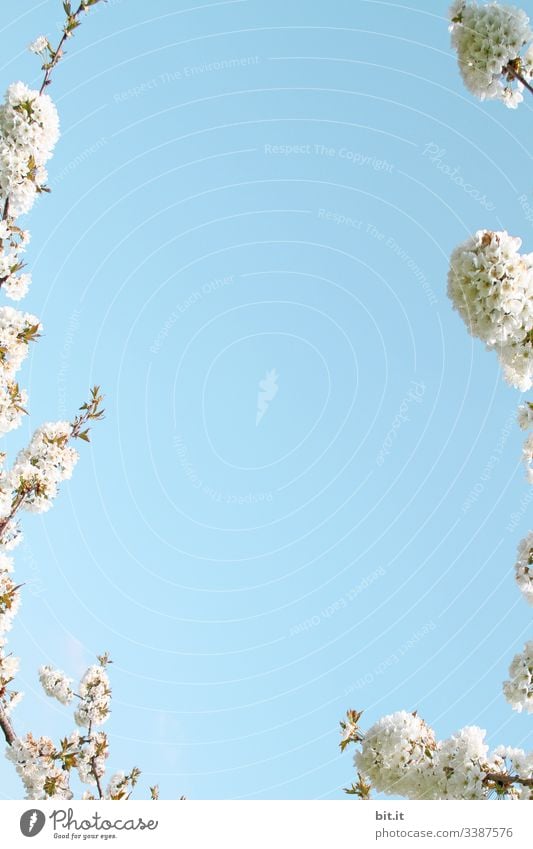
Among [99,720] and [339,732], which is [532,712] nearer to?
[339,732]

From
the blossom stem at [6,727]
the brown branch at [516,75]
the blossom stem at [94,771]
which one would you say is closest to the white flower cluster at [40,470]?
the blossom stem at [6,727]

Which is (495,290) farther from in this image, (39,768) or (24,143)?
(39,768)

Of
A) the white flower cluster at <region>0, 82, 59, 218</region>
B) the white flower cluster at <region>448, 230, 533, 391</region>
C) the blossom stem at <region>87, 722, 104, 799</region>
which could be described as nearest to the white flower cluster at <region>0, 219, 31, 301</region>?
the white flower cluster at <region>0, 82, 59, 218</region>

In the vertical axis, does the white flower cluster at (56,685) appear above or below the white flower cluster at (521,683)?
above

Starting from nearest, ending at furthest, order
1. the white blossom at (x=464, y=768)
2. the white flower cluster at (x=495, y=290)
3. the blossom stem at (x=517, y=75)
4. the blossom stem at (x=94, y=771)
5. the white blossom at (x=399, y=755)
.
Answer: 1. the white flower cluster at (x=495, y=290)
2. the blossom stem at (x=517, y=75)
3. the white blossom at (x=464, y=768)
4. the white blossom at (x=399, y=755)
5. the blossom stem at (x=94, y=771)

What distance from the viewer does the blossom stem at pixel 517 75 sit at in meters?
5.92

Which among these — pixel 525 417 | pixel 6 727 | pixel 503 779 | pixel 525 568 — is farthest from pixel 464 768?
pixel 6 727

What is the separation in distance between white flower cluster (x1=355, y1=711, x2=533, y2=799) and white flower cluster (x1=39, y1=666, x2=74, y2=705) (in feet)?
29.1

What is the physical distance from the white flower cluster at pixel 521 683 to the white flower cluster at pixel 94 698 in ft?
32.0

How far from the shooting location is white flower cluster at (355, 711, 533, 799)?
7.10 meters

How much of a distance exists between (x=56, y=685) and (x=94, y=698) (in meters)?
1.38

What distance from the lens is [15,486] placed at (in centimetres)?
993

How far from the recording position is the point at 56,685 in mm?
14672

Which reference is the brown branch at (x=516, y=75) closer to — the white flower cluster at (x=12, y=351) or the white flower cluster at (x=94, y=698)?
the white flower cluster at (x=12, y=351)
